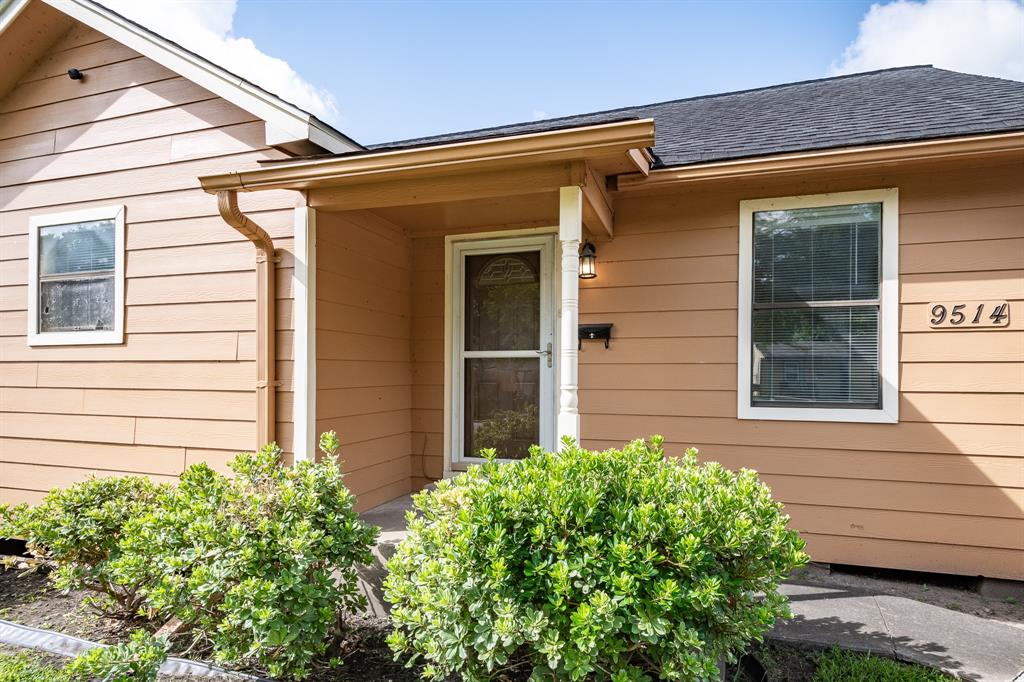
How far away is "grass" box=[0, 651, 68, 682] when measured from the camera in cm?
221

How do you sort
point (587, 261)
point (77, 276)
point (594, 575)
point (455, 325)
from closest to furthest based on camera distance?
1. point (594, 575)
2. point (587, 261)
3. point (77, 276)
4. point (455, 325)

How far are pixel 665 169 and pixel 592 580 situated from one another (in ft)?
7.86

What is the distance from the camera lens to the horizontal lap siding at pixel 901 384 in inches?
115

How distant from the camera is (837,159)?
2.95m

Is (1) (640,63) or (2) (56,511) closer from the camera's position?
(2) (56,511)

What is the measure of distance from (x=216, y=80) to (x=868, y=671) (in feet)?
15.3

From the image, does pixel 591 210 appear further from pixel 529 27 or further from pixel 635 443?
pixel 529 27

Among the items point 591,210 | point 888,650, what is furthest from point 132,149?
point 888,650

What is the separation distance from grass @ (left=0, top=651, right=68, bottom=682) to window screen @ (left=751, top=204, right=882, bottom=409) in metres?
3.70

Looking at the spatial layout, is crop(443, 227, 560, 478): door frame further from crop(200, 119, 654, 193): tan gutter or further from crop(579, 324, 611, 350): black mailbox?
crop(200, 119, 654, 193): tan gutter

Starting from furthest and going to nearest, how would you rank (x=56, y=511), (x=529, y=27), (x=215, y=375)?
1. (x=529, y=27)
2. (x=215, y=375)
3. (x=56, y=511)

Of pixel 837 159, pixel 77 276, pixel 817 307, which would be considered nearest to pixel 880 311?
pixel 817 307

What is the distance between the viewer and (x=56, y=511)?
110 inches

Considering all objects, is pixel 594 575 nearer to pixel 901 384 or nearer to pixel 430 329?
pixel 901 384
